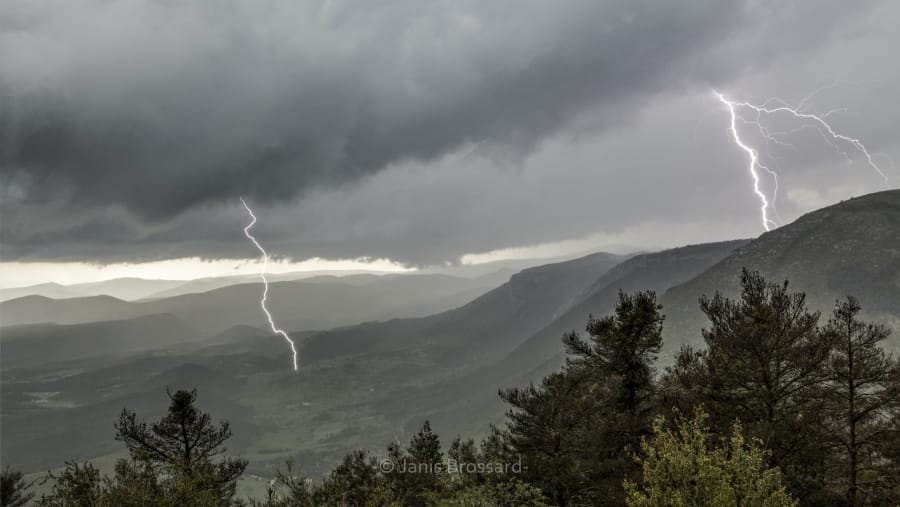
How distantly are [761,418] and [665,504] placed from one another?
10.7 m

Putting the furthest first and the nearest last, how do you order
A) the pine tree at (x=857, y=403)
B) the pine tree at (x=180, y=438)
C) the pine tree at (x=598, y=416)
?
the pine tree at (x=180, y=438), the pine tree at (x=598, y=416), the pine tree at (x=857, y=403)

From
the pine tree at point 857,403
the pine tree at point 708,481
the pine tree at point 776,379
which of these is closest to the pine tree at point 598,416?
the pine tree at point 776,379

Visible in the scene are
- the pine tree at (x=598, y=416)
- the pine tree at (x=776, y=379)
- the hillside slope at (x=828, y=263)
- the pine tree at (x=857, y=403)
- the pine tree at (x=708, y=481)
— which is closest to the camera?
the pine tree at (x=708, y=481)

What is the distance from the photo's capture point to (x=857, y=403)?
21.6 m

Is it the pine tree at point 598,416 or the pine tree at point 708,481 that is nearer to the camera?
the pine tree at point 708,481

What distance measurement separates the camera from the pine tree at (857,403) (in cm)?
2044

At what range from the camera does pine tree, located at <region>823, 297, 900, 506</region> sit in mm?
20438

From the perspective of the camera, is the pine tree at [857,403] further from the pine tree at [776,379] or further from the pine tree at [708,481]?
the pine tree at [708,481]

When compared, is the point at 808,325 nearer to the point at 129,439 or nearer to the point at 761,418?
A: the point at 761,418

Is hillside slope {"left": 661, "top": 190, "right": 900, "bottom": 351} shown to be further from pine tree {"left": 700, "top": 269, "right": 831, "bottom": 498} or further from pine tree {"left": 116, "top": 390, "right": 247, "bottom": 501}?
pine tree {"left": 116, "top": 390, "right": 247, "bottom": 501}

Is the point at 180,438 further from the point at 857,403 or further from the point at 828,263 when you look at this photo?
the point at 828,263

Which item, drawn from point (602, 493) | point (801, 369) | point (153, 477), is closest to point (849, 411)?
point (801, 369)

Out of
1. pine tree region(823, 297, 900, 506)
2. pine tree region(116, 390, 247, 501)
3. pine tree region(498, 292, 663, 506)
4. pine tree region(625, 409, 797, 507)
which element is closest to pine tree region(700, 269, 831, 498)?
pine tree region(823, 297, 900, 506)

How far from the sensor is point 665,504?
15.6 m
